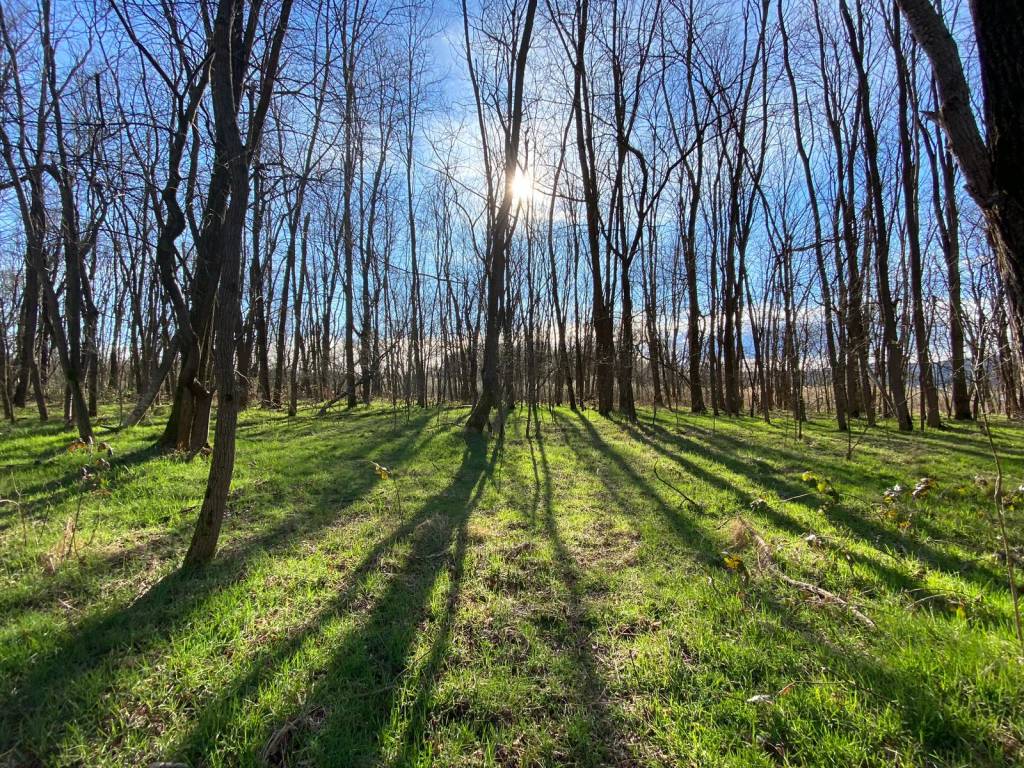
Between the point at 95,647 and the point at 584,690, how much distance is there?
7.40ft

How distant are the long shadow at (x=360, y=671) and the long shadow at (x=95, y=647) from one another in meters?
0.52

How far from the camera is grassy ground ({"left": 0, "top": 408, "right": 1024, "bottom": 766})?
1.47 metres

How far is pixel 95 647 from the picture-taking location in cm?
195

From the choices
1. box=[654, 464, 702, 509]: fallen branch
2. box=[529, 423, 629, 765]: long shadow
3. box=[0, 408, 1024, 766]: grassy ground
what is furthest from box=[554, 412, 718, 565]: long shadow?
box=[529, 423, 629, 765]: long shadow

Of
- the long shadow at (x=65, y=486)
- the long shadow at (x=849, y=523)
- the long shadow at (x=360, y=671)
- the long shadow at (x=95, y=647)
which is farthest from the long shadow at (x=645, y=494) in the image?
the long shadow at (x=65, y=486)

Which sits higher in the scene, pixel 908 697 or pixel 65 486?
pixel 65 486

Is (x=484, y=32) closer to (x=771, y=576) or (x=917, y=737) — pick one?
(x=771, y=576)

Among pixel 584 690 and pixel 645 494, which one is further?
pixel 645 494

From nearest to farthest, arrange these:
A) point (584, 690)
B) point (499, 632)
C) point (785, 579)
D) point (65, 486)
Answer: point (584, 690)
point (499, 632)
point (785, 579)
point (65, 486)

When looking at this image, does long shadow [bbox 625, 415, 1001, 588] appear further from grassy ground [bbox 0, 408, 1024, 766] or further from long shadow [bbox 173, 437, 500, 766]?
long shadow [bbox 173, 437, 500, 766]

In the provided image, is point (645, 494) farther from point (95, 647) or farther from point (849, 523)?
point (95, 647)

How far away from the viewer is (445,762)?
4.66ft

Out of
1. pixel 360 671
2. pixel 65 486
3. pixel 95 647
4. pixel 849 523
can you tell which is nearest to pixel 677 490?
pixel 849 523

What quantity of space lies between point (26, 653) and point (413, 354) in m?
17.2
